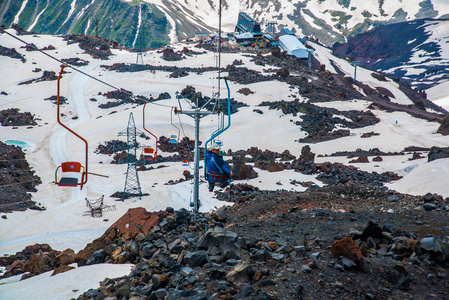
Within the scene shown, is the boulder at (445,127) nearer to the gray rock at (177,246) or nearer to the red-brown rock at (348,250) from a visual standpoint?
the red-brown rock at (348,250)

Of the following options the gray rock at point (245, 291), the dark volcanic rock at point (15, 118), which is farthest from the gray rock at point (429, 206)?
the dark volcanic rock at point (15, 118)

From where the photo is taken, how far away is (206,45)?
3654 inches

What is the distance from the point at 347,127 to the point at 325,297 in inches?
1840

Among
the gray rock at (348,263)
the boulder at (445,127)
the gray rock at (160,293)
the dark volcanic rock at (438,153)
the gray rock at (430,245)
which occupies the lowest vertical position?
the gray rock at (160,293)

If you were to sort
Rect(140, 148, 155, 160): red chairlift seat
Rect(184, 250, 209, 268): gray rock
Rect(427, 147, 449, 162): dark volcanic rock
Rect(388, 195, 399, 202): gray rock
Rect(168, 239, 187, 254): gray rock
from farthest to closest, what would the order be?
Rect(427, 147, 449, 162): dark volcanic rock → Rect(140, 148, 155, 160): red chairlift seat → Rect(388, 195, 399, 202): gray rock → Rect(168, 239, 187, 254): gray rock → Rect(184, 250, 209, 268): gray rock

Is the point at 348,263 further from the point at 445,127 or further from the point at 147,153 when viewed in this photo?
the point at 445,127

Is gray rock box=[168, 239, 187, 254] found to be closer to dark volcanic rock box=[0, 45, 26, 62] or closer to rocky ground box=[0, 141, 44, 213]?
rocky ground box=[0, 141, 44, 213]

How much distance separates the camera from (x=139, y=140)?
145ft

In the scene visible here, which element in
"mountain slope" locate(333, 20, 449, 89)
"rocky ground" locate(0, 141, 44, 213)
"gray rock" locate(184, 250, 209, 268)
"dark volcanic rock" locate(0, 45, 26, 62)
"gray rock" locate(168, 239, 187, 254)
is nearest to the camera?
"gray rock" locate(184, 250, 209, 268)

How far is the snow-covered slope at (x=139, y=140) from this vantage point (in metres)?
21.1

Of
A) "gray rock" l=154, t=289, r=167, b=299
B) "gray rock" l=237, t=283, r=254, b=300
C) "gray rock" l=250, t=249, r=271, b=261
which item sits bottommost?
"gray rock" l=154, t=289, r=167, b=299

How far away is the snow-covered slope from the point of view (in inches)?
830

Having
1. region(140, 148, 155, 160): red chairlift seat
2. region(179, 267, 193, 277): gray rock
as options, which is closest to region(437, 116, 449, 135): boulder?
region(140, 148, 155, 160): red chairlift seat

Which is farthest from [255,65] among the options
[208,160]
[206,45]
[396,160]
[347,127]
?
[208,160]
